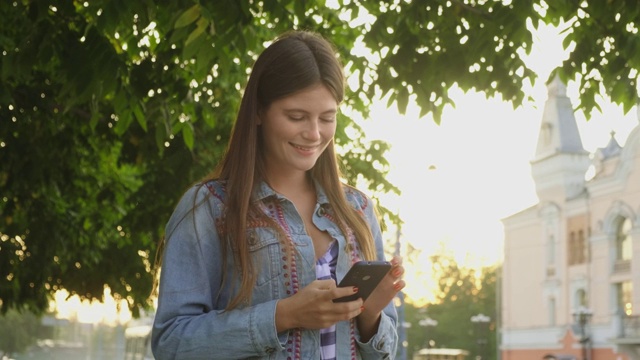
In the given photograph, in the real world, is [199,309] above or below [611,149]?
below

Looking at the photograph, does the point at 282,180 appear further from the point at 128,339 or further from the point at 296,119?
the point at 128,339

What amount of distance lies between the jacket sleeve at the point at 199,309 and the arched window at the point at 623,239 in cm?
5489

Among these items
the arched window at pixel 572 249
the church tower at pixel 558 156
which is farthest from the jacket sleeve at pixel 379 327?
the church tower at pixel 558 156

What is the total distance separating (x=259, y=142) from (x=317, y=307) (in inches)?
21.6

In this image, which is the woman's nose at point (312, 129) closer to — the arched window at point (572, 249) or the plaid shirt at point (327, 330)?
the plaid shirt at point (327, 330)

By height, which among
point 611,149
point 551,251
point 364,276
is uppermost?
point 611,149

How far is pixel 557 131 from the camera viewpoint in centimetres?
6512

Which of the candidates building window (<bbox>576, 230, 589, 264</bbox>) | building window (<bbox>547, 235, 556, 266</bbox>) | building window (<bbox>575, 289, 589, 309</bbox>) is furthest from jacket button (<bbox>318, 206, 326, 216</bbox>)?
building window (<bbox>547, 235, 556, 266</bbox>)

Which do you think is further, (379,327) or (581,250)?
(581,250)

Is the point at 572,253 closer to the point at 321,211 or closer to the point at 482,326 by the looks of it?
the point at 482,326

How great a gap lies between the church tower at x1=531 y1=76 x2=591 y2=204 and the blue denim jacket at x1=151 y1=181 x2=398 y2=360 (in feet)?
196

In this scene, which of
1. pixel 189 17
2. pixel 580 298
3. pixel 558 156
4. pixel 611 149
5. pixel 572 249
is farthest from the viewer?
pixel 558 156

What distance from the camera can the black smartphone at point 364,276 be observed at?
3.08 m

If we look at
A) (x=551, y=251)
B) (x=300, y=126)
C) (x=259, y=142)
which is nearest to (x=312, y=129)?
(x=300, y=126)
